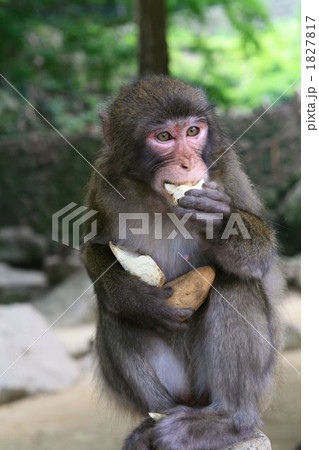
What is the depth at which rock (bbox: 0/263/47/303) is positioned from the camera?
12.6 meters

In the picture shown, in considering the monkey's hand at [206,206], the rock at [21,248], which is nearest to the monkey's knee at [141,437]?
the monkey's hand at [206,206]

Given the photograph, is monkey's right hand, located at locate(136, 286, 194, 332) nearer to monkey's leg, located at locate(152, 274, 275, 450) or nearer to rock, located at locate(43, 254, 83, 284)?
monkey's leg, located at locate(152, 274, 275, 450)

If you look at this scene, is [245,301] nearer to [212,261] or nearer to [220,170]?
[212,261]

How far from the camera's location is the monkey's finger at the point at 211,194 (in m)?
3.84

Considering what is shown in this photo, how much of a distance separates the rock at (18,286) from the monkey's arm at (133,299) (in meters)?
8.53

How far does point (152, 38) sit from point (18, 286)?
5742 millimetres

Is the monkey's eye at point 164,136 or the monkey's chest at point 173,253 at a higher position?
the monkey's eye at point 164,136

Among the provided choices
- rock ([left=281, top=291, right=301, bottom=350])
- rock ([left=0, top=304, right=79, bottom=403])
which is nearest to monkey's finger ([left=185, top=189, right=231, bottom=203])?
rock ([left=281, top=291, right=301, bottom=350])

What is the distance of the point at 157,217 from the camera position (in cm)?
441

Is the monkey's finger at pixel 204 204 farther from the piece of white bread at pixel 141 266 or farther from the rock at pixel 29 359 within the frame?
the rock at pixel 29 359

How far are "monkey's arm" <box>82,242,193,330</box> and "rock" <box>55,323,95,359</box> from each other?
500 cm

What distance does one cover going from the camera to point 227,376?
399cm
